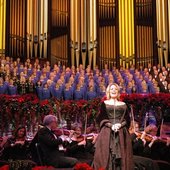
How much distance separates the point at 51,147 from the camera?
505 centimetres

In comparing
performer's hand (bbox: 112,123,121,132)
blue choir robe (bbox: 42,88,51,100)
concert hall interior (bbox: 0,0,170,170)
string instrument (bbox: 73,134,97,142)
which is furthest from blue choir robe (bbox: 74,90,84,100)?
performer's hand (bbox: 112,123,121,132)

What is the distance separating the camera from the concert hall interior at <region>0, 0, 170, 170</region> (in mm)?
4688

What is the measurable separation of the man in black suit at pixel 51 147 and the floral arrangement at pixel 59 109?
2144mm

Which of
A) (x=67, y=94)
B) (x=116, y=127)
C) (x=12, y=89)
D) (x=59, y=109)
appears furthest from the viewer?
(x=67, y=94)

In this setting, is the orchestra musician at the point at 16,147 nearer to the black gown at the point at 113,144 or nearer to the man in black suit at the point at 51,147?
the man in black suit at the point at 51,147

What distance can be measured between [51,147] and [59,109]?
251 centimetres

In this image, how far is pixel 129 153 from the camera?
14.7 feet

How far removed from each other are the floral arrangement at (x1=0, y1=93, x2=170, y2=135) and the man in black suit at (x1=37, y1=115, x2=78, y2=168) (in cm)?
214

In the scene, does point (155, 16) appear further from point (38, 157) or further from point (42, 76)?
point (38, 157)

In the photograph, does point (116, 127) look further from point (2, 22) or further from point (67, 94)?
point (2, 22)

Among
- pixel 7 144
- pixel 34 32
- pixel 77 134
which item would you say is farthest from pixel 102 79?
pixel 7 144

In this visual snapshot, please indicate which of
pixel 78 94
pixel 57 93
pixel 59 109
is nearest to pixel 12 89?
pixel 57 93

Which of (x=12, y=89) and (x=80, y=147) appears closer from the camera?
(x=80, y=147)

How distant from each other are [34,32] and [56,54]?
3.99ft
